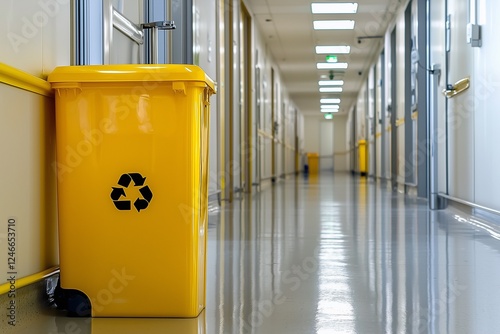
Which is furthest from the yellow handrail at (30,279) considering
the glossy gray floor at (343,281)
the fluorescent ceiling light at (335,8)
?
the fluorescent ceiling light at (335,8)

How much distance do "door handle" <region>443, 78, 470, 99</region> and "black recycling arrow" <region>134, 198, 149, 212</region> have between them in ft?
13.3

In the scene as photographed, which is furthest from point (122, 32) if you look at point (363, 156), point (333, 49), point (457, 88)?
point (363, 156)

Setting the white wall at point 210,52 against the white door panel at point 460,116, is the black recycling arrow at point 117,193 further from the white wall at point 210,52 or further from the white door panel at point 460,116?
the white door panel at point 460,116

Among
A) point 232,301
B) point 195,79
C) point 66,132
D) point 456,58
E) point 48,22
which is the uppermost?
point 456,58

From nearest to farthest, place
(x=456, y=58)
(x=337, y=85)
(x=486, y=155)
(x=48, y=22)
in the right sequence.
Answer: (x=48, y=22), (x=486, y=155), (x=456, y=58), (x=337, y=85)

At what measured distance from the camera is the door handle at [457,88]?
5.43 m

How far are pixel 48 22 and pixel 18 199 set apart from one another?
0.64 m

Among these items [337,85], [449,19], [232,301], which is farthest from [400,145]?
[337,85]

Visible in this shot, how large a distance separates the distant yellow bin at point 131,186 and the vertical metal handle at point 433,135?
4.84m

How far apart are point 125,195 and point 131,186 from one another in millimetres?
32

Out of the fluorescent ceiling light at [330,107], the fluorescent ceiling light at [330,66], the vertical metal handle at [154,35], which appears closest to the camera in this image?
the vertical metal handle at [154,35]

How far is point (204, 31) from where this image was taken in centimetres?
618

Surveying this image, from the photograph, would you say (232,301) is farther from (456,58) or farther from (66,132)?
(456,58)

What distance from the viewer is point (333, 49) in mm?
14492
